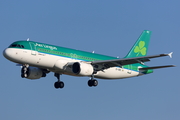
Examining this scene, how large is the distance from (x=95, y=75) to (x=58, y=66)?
21.9 ft

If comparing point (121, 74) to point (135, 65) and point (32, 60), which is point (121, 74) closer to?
point (135, 65)

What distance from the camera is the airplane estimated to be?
52.4 meters

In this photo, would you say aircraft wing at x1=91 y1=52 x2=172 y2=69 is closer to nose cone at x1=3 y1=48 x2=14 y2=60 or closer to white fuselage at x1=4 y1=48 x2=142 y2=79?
white fuselage at x1=4 y1=48 x2=142 y2=79

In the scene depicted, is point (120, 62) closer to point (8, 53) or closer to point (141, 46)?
point (141, 46)

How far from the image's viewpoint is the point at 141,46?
225ft

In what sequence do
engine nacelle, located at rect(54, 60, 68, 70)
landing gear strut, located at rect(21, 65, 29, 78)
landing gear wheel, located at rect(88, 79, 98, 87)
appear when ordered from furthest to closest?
landing gear wheel, located at rect(88, 79, 98, 87), engine nacelle, located at rect(54, 60, 68, 70), landing gear strut, located at rect(21, 65, 29, 78)

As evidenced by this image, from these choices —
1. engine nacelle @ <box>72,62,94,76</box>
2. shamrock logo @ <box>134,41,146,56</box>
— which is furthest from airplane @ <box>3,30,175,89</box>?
shamrock logo @ <box>134,41,146,56</box>

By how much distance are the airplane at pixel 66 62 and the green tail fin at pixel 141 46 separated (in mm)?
3940

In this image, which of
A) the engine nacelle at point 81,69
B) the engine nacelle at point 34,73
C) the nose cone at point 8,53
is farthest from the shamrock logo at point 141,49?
the nose cone at point 8,53

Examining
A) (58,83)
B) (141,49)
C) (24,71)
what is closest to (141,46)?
(141,49)

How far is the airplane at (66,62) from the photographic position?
5238 centimetres

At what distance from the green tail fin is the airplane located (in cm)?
394

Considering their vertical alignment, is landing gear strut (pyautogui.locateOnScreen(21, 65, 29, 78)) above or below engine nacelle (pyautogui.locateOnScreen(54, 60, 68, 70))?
below

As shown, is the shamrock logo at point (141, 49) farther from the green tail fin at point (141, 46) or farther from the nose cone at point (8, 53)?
the nose cone at point (8, 53)
